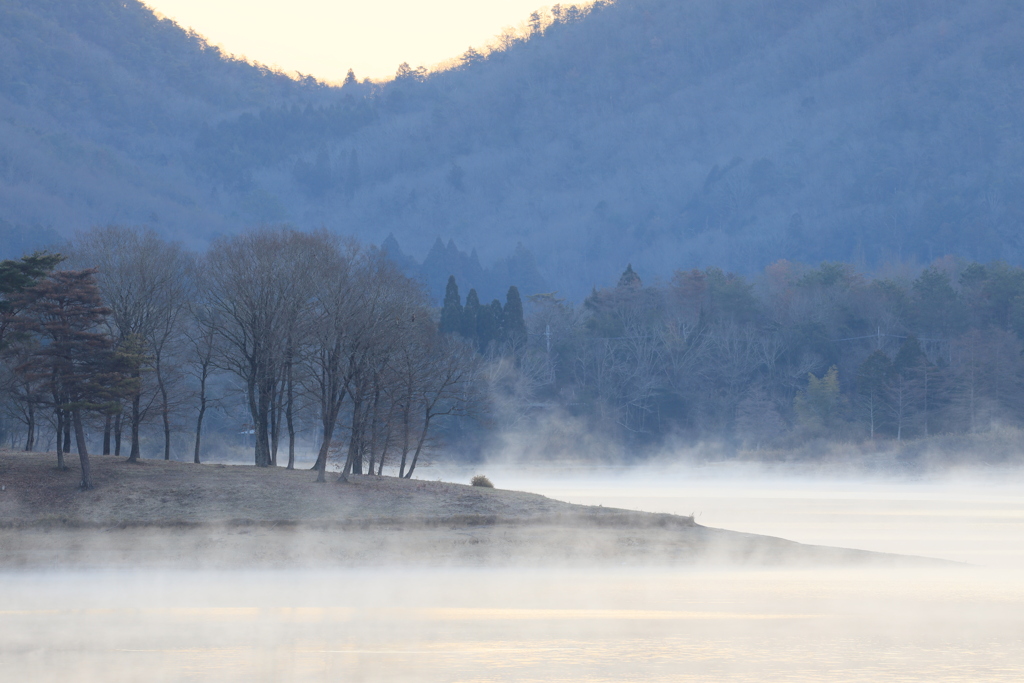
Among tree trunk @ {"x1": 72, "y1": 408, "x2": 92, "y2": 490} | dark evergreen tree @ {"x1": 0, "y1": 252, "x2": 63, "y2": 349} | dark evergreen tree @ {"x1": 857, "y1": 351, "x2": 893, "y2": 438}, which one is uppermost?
dark evergreen tree @ {"x1": 857, "y1": 351, "x2": 893, "y2": 438}

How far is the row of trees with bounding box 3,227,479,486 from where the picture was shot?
4284 cm

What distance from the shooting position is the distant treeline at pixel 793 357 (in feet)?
327

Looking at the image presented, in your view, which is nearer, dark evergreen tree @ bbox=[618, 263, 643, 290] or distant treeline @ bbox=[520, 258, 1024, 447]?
distant treeline @ bbox=[520, 258, 1024, 447]

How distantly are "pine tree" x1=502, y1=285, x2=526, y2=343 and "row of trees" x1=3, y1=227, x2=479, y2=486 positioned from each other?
61.7 metres

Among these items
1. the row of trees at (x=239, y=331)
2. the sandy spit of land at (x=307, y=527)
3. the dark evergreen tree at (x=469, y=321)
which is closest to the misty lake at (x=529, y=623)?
the sandy spit of land at (x=307, y=527)

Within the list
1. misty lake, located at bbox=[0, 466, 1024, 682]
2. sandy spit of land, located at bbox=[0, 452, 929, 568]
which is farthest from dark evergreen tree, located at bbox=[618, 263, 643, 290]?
misty lake, located at bbox=[0, 466, 1024, 682]

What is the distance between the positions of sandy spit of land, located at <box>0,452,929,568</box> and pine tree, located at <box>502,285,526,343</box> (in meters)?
77.9

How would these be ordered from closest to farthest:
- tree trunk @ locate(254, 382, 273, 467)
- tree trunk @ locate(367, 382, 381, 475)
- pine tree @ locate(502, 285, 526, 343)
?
tree trunk @ locate(367, 382, 381, 475) < tree trunk @ locate(254, 382, 273, 467) < pine tree @ locate(502, 285, 526, 343)

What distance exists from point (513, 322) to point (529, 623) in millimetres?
99544

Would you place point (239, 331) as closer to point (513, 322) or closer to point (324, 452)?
point (324, 452)

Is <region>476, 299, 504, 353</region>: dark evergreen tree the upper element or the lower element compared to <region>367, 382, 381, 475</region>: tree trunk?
upper

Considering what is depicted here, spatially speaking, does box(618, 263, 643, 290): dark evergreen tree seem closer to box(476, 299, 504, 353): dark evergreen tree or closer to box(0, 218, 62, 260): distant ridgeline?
box(476, 299, 504, 353): dark evergreen tree

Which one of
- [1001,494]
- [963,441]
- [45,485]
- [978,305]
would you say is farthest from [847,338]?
[45,485]

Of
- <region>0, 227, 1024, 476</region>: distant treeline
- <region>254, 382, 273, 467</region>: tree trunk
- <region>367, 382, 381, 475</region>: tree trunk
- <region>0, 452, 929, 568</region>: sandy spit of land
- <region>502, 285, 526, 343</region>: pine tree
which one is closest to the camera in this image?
<region>0, 452, 929, 568</region>: sandy spit of land
